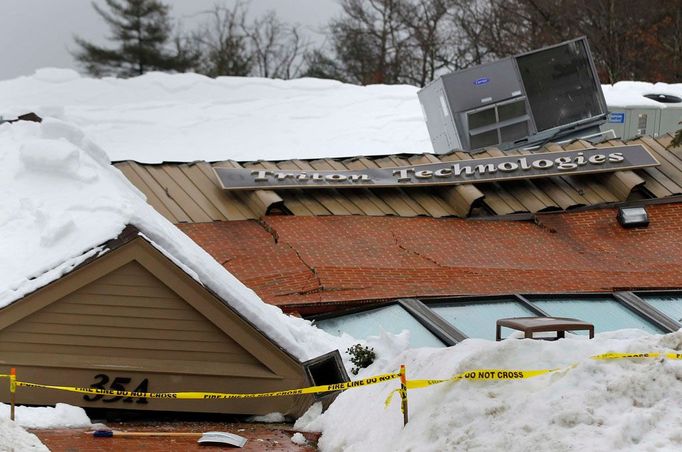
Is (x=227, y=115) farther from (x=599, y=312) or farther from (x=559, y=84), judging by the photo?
(x=599, y=312)

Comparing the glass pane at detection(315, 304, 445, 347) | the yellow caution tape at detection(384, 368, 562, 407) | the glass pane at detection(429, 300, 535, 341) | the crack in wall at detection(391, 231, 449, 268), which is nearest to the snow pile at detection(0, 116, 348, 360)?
the glass pane at detection(315, 304, 445, 347)

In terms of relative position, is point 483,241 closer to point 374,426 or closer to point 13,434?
point 374,426

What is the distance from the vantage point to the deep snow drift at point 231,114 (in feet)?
122

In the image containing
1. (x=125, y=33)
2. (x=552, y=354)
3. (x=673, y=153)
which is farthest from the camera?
(x=125, y=33)

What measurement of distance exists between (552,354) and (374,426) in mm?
1589

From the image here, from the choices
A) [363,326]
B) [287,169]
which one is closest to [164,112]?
[287,169]

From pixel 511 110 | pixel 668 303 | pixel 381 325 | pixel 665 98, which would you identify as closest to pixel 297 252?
pixel 381 325

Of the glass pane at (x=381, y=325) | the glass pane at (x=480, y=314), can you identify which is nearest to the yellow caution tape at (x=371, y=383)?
the glass pane at (x=381, y=325)

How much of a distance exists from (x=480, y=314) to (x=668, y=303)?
3.03 meters

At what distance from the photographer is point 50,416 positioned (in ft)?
34.5

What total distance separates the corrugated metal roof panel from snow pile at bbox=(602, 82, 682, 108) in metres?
8.07

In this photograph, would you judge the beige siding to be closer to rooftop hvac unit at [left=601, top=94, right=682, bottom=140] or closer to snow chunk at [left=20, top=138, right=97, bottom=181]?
snow chunk at [left=20, top=138, right=97, bottom=181]

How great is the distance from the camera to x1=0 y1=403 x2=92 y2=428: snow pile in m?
10.2

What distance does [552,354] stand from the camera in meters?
8.75
